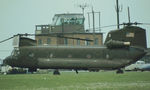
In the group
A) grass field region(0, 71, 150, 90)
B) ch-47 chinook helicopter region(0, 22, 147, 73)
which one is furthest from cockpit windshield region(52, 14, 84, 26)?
grass field region(0, 71, 150, 90)

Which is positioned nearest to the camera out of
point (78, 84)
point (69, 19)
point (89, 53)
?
point (78, 84)

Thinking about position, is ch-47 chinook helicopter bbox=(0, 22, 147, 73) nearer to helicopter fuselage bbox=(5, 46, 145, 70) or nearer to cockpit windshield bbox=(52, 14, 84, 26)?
helicopter fuselage bbox=(5, 46, 145, 70)

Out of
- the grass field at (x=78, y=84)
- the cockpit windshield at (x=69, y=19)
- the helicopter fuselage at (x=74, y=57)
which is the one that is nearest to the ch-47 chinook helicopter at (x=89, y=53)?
the helicopter fuselage at (x=74, y=57)

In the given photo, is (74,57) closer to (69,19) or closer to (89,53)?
(89,53)

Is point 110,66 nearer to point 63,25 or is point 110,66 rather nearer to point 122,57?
point 122,57

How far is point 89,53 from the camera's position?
3534cm

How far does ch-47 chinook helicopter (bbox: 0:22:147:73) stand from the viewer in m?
34.5

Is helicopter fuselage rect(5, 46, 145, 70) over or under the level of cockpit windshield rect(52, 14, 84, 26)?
under

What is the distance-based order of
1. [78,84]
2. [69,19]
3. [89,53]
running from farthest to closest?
[69,19] → [89,53] → [78,84]

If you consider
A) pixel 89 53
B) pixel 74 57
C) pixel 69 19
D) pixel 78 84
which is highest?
pixel 69 19

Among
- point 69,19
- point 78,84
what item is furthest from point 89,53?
point 69,19

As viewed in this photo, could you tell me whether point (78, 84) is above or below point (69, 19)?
below

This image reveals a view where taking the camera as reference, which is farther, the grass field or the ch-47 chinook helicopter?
the ch-47 chinook helicopter

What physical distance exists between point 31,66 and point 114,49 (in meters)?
8.22
